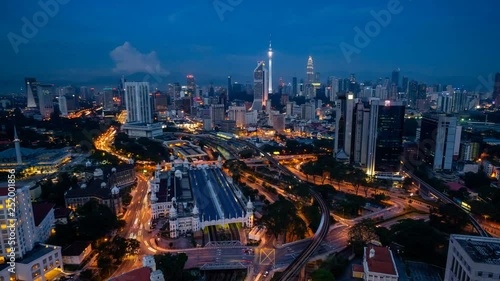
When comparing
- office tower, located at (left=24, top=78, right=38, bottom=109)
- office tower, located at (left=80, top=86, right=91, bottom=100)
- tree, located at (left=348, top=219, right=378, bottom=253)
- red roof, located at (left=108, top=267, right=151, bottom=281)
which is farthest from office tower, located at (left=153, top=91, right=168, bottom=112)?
red roof, located at (left=108, top=267, right=151, bottom=281)

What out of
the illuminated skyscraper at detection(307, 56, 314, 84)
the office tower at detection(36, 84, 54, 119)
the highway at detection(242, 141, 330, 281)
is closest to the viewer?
the highway at detection(242, 141, 330, 281)

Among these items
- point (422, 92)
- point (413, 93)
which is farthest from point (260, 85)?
point (422, 92)

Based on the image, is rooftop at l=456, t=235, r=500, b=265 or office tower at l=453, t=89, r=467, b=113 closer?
rooftop at l=456, t=235, r=500, b=265

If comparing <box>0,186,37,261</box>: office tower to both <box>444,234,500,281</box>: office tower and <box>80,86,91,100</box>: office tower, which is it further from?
<box>80,86,91,100</box>: office tower

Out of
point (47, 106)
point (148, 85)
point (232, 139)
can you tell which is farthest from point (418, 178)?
point (47, 106)

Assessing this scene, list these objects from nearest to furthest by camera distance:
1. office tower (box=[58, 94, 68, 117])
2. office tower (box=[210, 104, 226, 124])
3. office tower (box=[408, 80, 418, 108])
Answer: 1. office tower (box=[210, 104, 226, 124])
2. office tower (box=[58, 94, 68, 117])
3. office tower (box=[408, 80, 418, 108])

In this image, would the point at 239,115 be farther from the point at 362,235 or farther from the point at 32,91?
the point at 362,235

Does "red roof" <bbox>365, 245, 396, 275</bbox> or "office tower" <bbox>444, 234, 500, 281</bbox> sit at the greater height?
"office tower" <bbox>444, 234, 500, 281</bbox>

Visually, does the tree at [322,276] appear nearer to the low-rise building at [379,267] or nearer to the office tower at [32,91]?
the low-rise building at [379,267]
